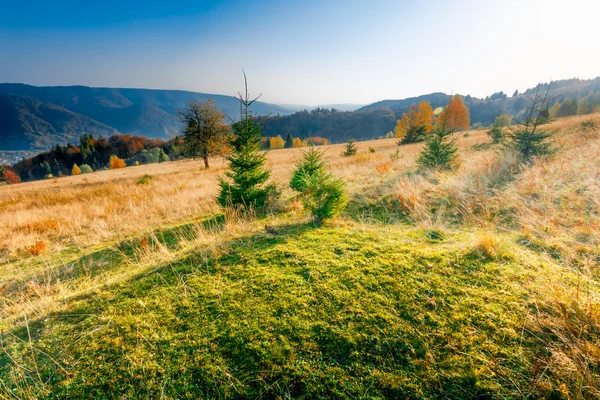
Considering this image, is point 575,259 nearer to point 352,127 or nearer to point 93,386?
point 93,386

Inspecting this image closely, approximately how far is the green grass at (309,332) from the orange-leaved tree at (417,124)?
30.1 m

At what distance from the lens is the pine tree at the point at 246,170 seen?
23.3 feet

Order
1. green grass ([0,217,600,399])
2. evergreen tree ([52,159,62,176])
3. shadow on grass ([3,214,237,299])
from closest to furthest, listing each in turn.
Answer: green grass ([0,217,600,399]) < shadow on grass ([3,214,237,299]) < evergreen tree ([52,159,62,176])

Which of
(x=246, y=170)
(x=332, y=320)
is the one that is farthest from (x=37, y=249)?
(x=332, y=320)

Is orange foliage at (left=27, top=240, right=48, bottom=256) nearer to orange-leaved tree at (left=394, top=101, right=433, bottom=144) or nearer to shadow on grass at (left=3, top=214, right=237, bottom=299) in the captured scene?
shadow on grass at (left=3, top=214, right=237, bottom=299)

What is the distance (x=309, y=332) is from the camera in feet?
7.36

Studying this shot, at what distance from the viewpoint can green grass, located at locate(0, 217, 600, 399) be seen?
187cm

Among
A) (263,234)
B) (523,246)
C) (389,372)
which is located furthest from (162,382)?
(523,246)

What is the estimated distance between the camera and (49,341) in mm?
2330

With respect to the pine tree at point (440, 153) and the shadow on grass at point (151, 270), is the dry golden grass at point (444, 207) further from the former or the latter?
the shadow on grass at point (151, 270)

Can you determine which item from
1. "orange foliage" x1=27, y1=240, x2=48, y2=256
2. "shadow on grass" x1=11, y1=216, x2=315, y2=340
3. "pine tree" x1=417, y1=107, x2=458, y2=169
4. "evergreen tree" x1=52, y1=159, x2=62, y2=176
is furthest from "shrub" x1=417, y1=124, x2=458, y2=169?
"evergreen tree" x1=52, y1=159, x2=62, y2=176

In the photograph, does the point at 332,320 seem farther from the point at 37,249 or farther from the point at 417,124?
the point at 417,124

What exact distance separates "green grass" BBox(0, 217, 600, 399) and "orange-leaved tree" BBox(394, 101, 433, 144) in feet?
98.9

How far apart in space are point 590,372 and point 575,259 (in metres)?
2.08
